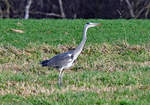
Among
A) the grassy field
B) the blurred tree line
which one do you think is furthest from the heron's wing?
the blurred tree line

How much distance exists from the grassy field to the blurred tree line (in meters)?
11.8

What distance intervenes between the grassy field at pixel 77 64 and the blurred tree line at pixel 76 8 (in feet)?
38.6

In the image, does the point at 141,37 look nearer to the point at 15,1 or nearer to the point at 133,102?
the point at 133,102

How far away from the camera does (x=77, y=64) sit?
13.4 m

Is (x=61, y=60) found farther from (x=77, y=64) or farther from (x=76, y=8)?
(x=76, y=8)

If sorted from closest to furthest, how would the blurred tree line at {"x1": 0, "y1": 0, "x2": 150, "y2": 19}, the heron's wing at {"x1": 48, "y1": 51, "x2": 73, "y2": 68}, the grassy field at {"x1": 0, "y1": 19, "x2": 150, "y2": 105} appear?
the grassy field at {"x1": 0, "y1": 19, "x2": 150, "y2": 105}
the heron's wing at {"x1": 48, "y1": 51, "x2": 73, "y2": 68}
the blurred tree line at {"x1": 0, "y1": 0, "x2": 150, "y2": 19}

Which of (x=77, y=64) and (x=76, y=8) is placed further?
(x=76, y=8)

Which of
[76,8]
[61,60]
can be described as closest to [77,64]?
[61,60]

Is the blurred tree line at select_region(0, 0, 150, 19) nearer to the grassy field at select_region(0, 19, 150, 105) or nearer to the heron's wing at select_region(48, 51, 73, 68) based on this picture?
the grassy field at select_region(0, 19, 150, 105)

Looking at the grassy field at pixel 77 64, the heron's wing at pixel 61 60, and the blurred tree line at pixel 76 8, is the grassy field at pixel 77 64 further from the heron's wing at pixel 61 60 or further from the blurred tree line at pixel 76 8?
the blurred tree line at pixel 76 8

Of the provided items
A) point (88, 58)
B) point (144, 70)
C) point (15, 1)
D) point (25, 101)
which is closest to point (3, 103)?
point (25, 101)

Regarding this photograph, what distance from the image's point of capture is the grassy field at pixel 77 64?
381 inches

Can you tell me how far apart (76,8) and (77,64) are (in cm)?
2017

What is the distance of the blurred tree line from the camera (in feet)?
101
